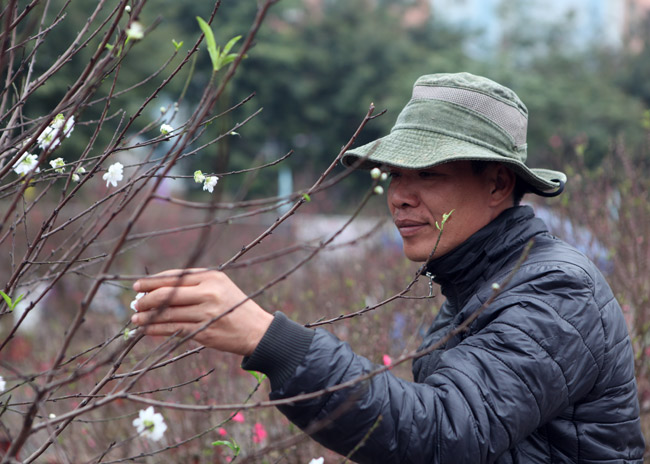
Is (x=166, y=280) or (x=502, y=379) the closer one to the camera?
(x=166, y=280)

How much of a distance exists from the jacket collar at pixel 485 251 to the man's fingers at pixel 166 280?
35.9 inches

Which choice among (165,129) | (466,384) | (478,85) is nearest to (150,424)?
(466,384)

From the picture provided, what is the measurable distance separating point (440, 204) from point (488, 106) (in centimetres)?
33

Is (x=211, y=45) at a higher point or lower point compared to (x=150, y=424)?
higher

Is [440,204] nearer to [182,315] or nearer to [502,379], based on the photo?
[502,379]

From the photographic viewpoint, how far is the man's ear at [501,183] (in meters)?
2.08

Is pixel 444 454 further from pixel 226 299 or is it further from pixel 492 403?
pixel 226 299

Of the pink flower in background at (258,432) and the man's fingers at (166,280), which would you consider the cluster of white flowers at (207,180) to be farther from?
the pink flower in background at (258,432)

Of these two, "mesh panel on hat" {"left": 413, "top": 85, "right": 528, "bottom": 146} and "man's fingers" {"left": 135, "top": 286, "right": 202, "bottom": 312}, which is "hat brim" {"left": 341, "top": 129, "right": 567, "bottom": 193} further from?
"man's fingers" {"left": 135, "top": 286, "right": 202, "bottom": 312}

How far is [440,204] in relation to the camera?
201cm

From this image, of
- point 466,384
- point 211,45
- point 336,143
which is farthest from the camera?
point 336,143

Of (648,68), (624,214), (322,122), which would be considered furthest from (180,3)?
(624,214)

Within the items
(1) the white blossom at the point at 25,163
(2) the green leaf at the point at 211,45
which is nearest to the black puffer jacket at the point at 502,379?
(2) the green leaf at the point at 211,45

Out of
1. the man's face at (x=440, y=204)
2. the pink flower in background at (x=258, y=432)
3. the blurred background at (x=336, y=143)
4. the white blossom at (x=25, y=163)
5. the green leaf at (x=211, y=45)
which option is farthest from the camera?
the blurred background at (x=336, y=143)
